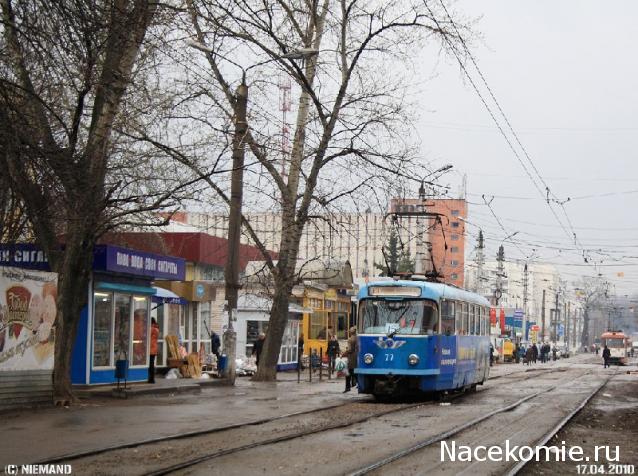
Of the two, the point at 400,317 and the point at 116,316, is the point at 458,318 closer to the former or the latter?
the point at 400,317

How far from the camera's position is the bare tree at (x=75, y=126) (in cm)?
1233

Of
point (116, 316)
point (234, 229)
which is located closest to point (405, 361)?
point (234, 229)

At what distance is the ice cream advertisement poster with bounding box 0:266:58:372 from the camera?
64.7 ft

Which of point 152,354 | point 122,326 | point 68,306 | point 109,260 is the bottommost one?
point 152,354

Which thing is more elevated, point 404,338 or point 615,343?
point 404,338

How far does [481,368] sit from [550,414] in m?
10.9

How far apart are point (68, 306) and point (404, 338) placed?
26.1 ft

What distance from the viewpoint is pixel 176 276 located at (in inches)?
1233

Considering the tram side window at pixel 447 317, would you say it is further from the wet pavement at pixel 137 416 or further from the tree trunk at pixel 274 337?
the tree trunk at pixel 274 337

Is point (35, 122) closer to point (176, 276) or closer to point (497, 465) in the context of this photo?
point (497, 465)

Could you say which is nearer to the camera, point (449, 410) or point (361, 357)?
point (449, 410)

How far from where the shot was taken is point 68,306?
72.6 feet

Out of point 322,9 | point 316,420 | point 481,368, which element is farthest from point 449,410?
point 322,9

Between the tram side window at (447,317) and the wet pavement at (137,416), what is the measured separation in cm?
297
